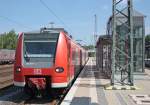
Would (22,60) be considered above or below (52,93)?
above

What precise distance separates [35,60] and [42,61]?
273 millimetres

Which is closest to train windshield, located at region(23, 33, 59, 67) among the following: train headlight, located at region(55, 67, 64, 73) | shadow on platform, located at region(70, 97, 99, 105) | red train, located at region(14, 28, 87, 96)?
red train, located at region(14, 28, 87, 96)

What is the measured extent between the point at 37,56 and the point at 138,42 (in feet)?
44.2

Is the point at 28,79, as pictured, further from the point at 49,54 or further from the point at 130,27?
the point at 130,27

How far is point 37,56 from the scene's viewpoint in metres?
14.3

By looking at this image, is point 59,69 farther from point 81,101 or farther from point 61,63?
point 81,101

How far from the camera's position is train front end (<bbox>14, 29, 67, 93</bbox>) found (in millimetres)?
13891

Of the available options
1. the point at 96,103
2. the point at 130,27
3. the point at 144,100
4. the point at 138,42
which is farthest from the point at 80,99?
the point at 138,42

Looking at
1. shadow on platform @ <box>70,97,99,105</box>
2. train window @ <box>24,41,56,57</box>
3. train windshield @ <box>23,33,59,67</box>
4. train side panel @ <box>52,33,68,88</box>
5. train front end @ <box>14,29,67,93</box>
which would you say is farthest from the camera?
train window @ <box>24,41,56,57</box>

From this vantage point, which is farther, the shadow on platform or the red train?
the red train

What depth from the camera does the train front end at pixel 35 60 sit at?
13891mm

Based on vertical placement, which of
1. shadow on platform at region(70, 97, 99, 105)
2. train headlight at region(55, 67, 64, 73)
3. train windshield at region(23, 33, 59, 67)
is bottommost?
shadow on platform at region(70, 97, 99, 105)

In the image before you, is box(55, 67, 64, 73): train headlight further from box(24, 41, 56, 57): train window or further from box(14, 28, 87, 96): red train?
box(24, 41, 56, 57): train window

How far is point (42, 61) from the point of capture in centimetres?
1411
